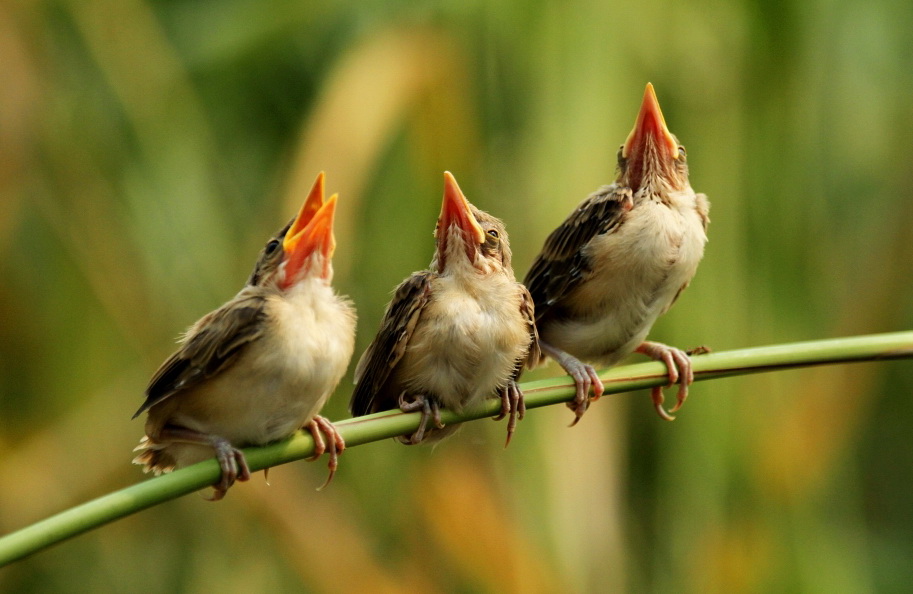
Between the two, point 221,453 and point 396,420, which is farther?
point 221,453

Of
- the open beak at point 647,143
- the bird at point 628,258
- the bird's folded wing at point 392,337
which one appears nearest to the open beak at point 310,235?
the bird's folded wing at point 392,337

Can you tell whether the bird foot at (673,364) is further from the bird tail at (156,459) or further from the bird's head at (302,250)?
the bird tail at (156,459)

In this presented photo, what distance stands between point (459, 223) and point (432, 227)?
0.69m

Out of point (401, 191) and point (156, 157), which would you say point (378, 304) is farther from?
point (156, 157)

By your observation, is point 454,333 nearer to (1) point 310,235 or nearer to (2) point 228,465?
(1) point 310,235

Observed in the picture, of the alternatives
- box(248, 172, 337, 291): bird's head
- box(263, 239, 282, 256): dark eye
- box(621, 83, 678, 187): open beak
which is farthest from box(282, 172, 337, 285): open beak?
box(621, 83, 678, 187): open beak

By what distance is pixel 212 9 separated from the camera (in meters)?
4.32

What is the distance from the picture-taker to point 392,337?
3.21 m

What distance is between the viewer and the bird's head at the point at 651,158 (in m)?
3.57

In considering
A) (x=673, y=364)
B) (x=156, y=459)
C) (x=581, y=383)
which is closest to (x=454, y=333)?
(x=581, y=383)

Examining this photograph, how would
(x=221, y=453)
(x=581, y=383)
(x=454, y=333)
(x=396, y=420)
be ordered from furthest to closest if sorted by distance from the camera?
(x=454, y=333) < (x=581, y=383) < (x=221, y=453) < (x=396, y=420)

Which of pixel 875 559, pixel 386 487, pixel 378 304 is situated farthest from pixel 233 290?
pixel 875 559

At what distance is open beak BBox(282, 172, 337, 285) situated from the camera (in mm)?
2727

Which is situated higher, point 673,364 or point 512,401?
point 512,401
